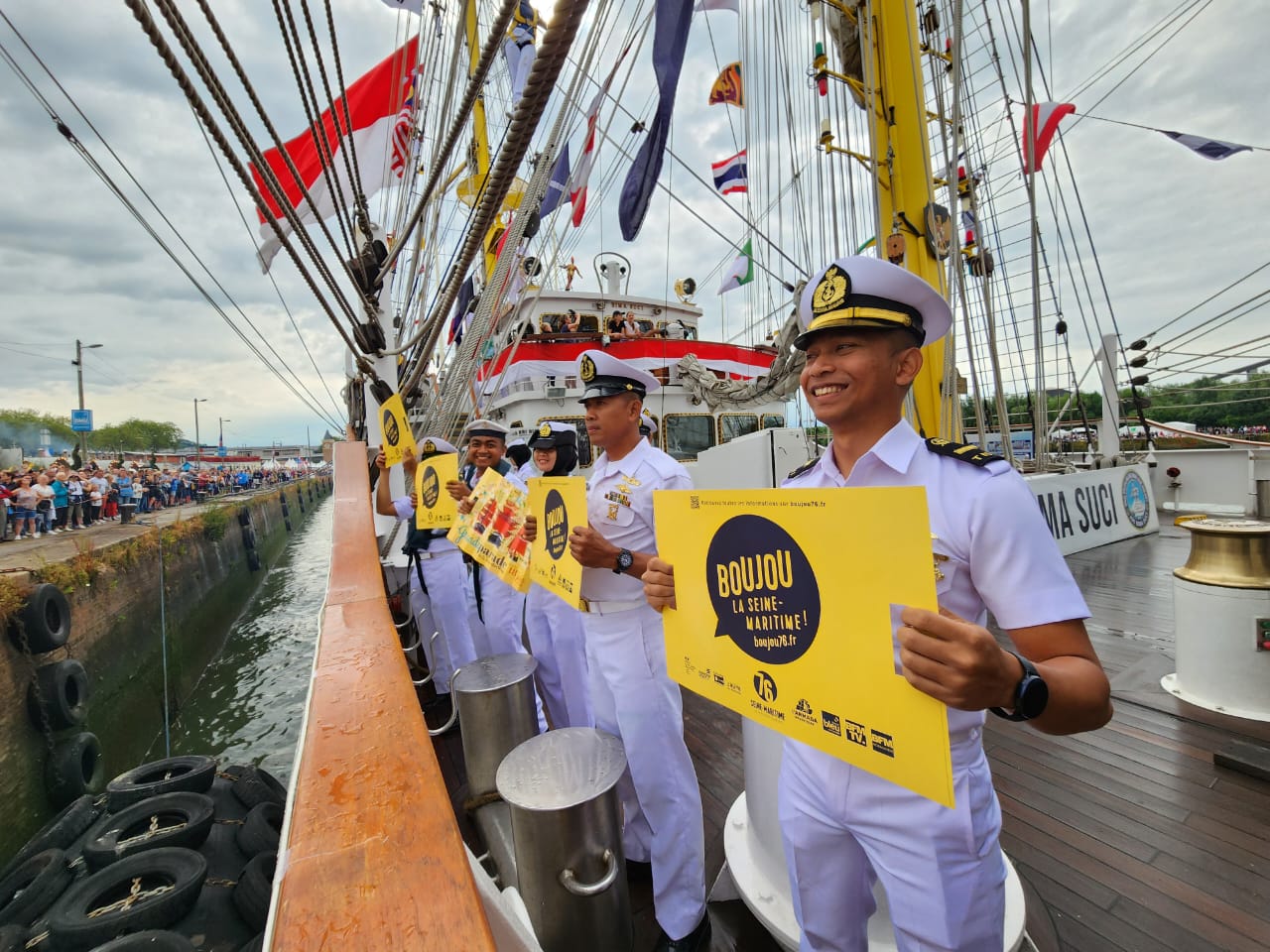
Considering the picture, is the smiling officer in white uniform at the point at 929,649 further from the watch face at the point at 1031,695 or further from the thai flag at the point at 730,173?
the thai flag at the point at 730,173

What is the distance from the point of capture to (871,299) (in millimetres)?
1126

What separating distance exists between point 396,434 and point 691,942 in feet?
10.1

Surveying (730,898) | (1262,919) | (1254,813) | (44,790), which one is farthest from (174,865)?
(44,790)

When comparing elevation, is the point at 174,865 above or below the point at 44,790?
above

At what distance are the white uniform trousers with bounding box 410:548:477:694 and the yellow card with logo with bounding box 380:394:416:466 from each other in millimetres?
704

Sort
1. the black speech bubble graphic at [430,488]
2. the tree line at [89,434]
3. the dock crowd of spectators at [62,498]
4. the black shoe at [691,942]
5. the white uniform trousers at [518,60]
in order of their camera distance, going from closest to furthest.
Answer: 1. the black shoe at [691,942]
2. the black speech bubble graphic at [430,488]
3. the white uniform trousers at [518,60]
4. the dock crowd of spectators at [62,498]
5. the tree line at [89,434]

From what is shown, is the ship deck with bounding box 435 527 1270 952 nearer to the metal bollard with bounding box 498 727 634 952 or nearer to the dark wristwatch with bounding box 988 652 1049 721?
the metal bollard with bounding box 498 727 634 952

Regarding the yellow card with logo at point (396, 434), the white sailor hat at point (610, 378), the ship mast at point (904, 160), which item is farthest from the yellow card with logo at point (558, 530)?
the ship mast at point (904, 160)

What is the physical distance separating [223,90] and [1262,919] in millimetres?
4438

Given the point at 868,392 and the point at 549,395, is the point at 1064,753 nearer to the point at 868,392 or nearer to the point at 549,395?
the point at 868,392

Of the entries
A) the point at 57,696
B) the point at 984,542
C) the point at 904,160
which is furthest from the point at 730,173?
the point at 57,696

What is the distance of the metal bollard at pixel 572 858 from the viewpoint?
64.2 inches

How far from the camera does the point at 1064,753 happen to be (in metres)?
2.60

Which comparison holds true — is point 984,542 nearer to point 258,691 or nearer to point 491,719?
point 491,719
